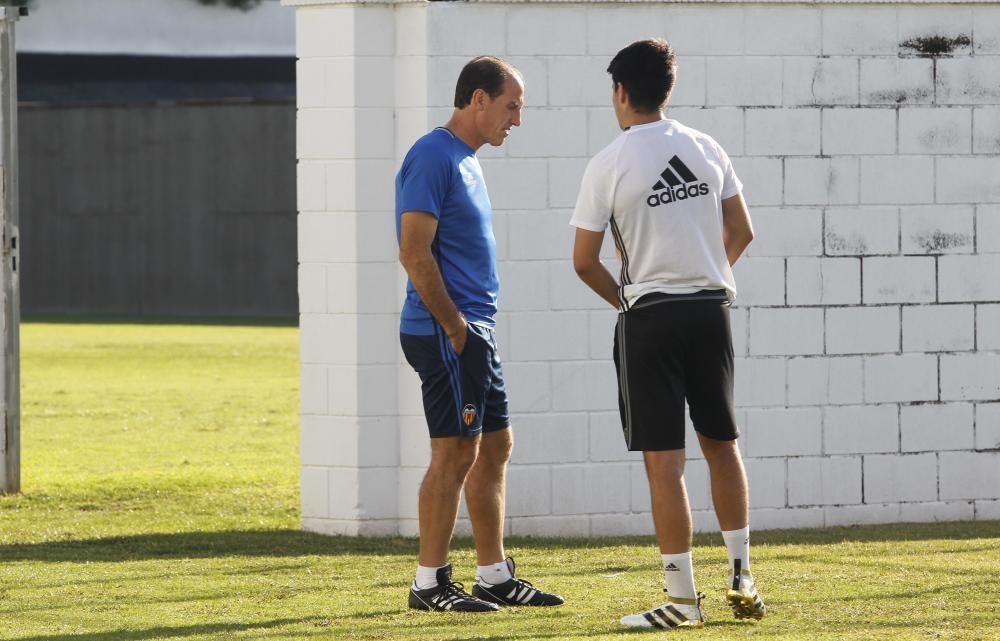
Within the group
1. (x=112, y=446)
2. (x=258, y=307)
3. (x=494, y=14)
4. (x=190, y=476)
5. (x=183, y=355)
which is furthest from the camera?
(x=258, y=307)

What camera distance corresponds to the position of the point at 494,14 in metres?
7.73

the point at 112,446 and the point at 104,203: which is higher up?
the point at 104,203

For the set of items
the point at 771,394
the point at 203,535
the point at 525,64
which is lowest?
the point at 203,535

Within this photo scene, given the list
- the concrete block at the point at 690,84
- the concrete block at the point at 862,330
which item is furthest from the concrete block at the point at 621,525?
the concrete block at the point at 690,84

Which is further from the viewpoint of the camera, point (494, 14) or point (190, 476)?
point (190, 476)

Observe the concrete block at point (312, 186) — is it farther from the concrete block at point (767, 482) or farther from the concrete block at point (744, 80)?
the concrete block at point (767, 482)

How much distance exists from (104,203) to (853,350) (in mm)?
28391

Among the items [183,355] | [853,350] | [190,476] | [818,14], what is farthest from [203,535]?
[183,355]

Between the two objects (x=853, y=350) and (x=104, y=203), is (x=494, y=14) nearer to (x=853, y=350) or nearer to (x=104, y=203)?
(x=853, y=350)

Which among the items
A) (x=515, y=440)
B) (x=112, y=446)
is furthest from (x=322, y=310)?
(x=112, y=446)

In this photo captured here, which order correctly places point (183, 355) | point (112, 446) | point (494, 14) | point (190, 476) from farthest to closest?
point (183, 355), point (112, 446), point (190, 476), point (494, 14)

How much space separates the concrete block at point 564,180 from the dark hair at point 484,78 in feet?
6.53

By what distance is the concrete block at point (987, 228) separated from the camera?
8180mm

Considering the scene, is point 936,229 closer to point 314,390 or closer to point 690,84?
point 690,84
